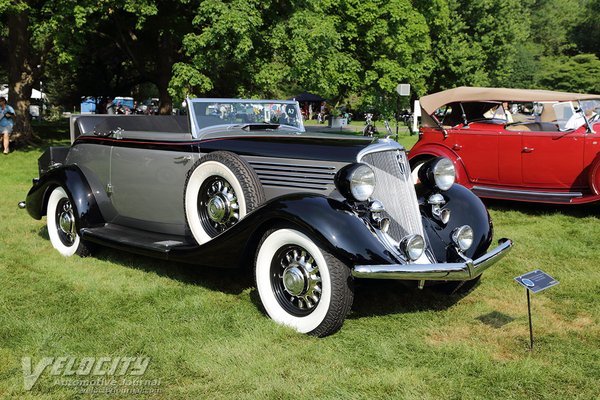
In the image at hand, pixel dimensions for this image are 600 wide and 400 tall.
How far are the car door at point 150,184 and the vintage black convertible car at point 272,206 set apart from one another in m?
0.01

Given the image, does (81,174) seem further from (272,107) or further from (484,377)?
(484,377)

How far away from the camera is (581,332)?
4.13 meters

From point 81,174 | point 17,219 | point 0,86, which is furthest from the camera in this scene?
point 0,86

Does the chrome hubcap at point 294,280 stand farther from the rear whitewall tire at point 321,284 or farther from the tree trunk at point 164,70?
the tree trunk at point 164,70

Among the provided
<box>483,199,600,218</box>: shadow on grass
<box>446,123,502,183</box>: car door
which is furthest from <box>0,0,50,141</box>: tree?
<box>483,199,600,218</box>: shadow on grass

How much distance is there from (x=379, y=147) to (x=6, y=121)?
14605 mm

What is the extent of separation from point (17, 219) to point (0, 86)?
4641 centimetres

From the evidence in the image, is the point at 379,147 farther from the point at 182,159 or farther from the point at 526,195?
the point at 526,195

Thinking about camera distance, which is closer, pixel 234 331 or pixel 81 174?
pixel 234 331

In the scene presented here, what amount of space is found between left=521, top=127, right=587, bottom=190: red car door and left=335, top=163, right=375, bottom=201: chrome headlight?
570 cm

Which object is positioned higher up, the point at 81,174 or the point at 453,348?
the point at 81,174

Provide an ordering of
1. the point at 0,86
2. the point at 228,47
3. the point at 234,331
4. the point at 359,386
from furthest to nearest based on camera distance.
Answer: the point at 0,86
the point at 228,47
the point at 234,331
the point at 359,386

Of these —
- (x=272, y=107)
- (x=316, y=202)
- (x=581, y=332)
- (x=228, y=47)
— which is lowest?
(x=581, y=332)

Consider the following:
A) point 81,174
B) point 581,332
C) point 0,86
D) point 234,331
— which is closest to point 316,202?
point 234,331
